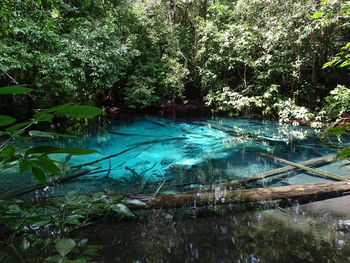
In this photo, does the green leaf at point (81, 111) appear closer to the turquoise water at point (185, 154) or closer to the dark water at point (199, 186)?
the dark water at point (199, 186)

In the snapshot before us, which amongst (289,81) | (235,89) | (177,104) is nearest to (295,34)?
(289,81)

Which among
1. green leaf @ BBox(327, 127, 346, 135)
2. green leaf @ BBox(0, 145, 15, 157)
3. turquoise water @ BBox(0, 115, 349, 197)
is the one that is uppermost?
green leaf @ BBox(327, 127, 346, 135)

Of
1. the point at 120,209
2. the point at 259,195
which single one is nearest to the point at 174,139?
the point at 259,195

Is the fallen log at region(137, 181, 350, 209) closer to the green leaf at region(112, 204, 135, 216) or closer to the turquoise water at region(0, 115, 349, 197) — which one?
the turquoise water at region(0, 115, 349, 197)

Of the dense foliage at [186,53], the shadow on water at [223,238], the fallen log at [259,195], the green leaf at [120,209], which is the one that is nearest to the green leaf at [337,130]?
the green leaf at [120,209]

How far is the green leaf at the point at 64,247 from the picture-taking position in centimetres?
51

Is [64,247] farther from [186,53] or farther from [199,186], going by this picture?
[186,53]

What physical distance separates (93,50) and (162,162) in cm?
520

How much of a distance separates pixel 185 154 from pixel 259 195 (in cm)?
247

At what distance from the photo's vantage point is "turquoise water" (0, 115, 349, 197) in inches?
125

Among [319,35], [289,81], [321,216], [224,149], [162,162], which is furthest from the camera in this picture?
[289,81]

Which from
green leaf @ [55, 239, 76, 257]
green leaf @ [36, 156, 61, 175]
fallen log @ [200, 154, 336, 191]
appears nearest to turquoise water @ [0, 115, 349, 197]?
fallen log @ [200, 154, 336, 191]

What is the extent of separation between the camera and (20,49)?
17.1 ft

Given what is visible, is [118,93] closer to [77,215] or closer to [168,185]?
[168,185]
